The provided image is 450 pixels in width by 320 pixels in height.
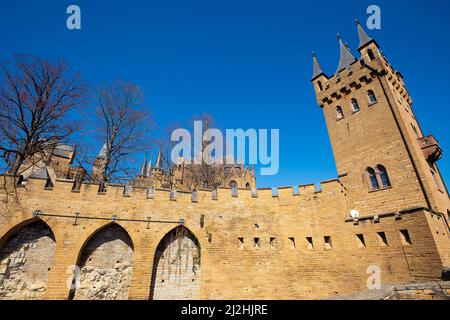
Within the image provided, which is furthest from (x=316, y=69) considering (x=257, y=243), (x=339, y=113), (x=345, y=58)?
(x=257, y=243)

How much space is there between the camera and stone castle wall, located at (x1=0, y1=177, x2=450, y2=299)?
8.81 m

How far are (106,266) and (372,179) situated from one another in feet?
48.3

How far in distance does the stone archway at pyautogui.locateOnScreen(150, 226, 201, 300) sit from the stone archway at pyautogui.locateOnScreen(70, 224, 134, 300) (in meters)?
1.25

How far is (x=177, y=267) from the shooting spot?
32.4 feet

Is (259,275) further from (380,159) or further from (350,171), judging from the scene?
(380,159)

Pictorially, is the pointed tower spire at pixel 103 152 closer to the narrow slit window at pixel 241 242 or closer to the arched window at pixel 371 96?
the narrow slit window at pixel 241 242

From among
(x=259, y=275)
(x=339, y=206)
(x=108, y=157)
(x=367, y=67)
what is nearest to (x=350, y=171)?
(x=339, y=206)

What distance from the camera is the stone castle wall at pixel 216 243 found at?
8812 millimetres

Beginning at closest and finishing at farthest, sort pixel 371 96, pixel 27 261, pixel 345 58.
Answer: pixel 27 261 → pixel 371 96 → pixel 345 58

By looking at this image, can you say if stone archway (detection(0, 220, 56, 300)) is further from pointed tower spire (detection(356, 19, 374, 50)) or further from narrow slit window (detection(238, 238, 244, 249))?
pointed tower spire (detection(356, 19, 374, 50))

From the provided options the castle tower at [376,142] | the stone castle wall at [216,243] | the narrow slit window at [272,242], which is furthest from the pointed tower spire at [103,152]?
the castle tower at [376,142]

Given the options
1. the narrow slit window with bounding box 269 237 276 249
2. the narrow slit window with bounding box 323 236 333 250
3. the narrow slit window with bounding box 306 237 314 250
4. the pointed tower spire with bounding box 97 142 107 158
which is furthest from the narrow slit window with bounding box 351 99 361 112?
the pointed tower spire with bounding box 97 142 107 158

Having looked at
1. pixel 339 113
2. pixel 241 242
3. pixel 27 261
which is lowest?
pixel 27 261

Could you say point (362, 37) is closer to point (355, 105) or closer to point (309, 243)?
point (355, 105)
